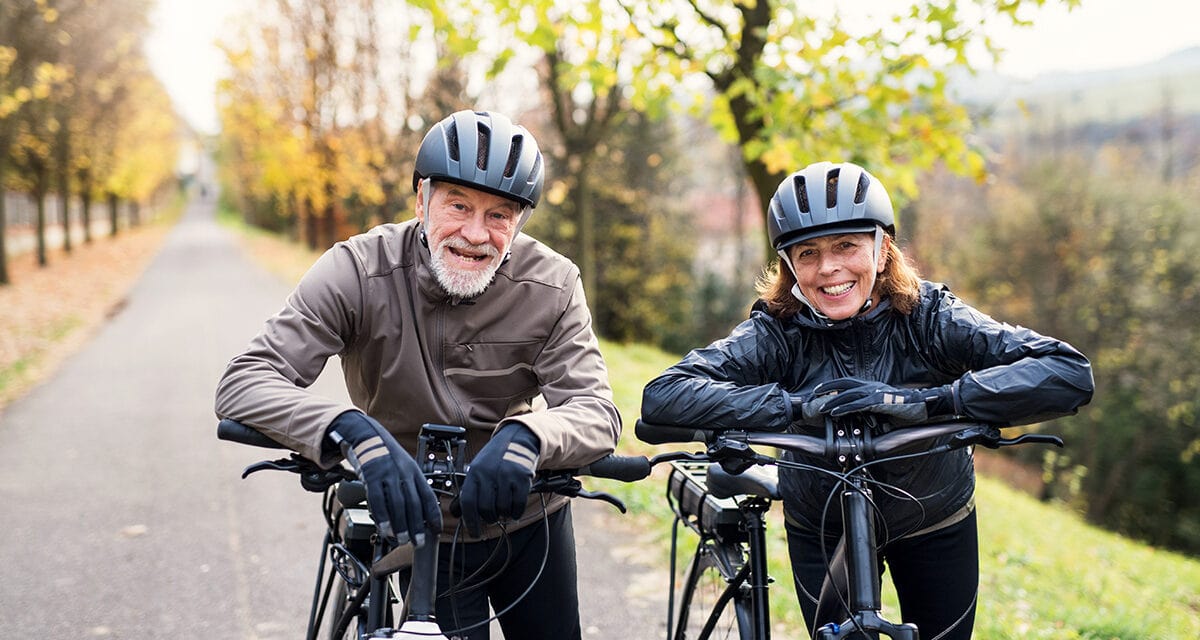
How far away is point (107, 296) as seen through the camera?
23641mm

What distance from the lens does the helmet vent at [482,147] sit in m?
2.56

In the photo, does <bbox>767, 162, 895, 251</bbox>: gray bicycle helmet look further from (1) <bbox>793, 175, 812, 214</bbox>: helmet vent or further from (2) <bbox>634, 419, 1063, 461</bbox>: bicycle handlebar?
(2) <bbox>634, 419, 1063, 461</bbox>: bicycle handlebar

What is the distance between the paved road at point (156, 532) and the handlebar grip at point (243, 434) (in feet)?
9.70

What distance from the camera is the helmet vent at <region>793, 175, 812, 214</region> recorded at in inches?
109

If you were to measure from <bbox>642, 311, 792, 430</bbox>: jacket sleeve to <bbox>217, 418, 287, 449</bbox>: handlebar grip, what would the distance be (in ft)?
3.16

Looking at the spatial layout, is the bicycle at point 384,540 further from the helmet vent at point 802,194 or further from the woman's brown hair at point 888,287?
the helmet vent at point 802,194

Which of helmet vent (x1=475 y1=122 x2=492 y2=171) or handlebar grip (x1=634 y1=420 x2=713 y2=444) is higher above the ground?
helmet vent (x1=475 y1=122 x2=492 y2=171)

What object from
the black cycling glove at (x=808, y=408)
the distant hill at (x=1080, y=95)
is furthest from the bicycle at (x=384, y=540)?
the distant hill at (x=1080, y=95)

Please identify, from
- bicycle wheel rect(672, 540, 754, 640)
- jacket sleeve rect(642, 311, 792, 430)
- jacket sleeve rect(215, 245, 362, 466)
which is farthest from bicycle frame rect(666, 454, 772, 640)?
jacket sleeve rect(215, 245, 362, 466)

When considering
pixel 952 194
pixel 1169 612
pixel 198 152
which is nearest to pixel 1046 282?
pixel 952 194

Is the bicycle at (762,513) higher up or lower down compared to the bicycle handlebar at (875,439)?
lower down

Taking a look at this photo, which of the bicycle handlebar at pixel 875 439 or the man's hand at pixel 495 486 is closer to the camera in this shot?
the man's hand at pixel 495 486

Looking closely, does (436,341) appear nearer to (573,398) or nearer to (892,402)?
(573,398)

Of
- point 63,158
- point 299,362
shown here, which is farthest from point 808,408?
point 63,158
